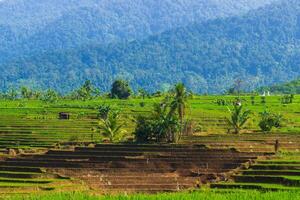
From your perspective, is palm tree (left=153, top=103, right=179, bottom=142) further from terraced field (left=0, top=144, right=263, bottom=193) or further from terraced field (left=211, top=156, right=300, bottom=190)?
terraced field (left=211, top=156, right=300, bottom=190)

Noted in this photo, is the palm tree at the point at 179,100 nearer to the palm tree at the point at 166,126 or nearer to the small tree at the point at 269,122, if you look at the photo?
the palm tree at the point at 166,126

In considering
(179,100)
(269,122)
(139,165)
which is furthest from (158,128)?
(269,122)

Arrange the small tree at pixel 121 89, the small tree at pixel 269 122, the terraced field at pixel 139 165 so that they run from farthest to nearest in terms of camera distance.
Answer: the small tree at pixel 121 89 → the small tree at pixel 269 122 → the terraced field at pixel 139 165

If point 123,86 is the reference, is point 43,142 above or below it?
below

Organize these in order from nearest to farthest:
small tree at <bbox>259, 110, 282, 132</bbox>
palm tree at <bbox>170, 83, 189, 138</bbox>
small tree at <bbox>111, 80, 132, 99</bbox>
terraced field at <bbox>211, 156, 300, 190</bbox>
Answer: terraced field at <bbox>211, 156, 300, 190</bbox> < palm tree at <bbox>170, 83, 189, 138</bbox> < small tree at <bbox>259, 110, 282, 132</bbox> < small tree at <bbox>111, 80, 132, 99</bbox>

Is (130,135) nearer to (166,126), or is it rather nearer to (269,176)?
(166,126)

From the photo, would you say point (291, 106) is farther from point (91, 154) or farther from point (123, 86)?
point (91, 154)

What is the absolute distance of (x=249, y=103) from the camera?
427 feet

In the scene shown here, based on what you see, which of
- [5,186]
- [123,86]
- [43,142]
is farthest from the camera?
[123,86]

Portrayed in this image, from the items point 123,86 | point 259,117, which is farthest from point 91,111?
point 123,86

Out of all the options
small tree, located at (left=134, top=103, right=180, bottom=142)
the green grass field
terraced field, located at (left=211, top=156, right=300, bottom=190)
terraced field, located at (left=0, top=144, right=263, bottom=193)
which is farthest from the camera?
small tree, located at (left=134, top=103, right=180, bottom=142)

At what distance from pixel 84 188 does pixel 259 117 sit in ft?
203

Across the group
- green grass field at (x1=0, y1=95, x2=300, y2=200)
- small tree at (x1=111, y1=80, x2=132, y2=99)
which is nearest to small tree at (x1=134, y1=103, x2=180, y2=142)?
green grass field at (x1=0, y1=95, x2=300, y2=200)

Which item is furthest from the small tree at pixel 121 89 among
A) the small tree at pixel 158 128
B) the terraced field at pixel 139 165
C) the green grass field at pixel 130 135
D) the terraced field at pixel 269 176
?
the terraced field at pixel 269 176
